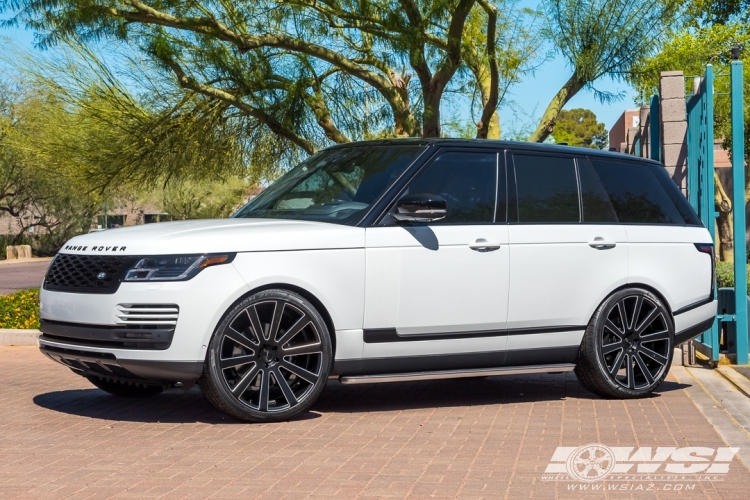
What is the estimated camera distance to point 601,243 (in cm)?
848

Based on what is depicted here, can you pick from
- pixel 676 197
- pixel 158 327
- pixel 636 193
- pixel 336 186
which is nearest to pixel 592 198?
pixel 636 193

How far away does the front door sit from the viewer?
7.55m

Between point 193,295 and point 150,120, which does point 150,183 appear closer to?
point 150,120

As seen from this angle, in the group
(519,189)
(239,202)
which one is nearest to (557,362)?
(519,189)

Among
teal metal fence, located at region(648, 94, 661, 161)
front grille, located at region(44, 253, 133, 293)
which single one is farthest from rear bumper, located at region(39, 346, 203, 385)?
teal metal fence, located at region(648, 94, 661, 161)

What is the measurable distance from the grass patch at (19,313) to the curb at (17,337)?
22.8 inches

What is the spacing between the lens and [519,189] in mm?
8312

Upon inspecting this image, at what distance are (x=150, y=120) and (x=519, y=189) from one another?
837cm

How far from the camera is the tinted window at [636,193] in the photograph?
8.88 meters

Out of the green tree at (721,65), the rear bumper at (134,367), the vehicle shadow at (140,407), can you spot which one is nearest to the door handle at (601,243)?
the vehicle shadow at (140,407)

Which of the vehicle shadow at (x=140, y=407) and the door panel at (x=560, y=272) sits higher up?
the door panel at (x=560, y=272)

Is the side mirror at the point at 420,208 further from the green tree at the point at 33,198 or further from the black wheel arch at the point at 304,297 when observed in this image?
the green tree at the point at 33,198

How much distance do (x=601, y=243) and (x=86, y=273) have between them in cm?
374

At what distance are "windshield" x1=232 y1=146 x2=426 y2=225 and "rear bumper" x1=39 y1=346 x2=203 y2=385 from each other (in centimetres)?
144
